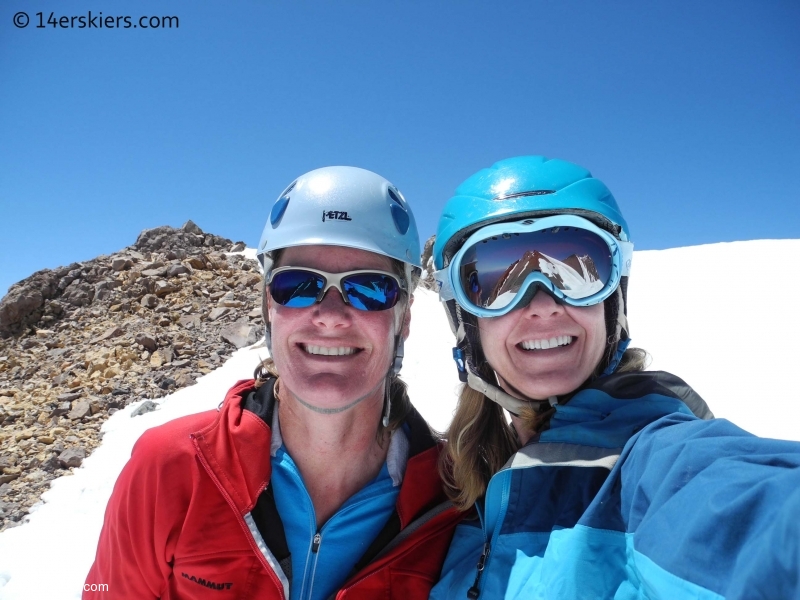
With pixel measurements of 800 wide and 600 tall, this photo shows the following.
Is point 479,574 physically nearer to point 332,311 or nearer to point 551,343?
point 551,343

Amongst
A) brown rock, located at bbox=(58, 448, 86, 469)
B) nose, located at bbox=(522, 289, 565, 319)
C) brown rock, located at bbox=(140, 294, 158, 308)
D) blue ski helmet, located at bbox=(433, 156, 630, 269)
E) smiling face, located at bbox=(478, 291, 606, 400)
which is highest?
brown rock, located at bbox=(140, 294, 158, 308)

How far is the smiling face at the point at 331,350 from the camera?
2520 mm

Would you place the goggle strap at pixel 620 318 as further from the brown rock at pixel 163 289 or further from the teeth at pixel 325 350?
the brown rock at pixel 163 289

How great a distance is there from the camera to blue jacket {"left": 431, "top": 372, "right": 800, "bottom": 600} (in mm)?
1040

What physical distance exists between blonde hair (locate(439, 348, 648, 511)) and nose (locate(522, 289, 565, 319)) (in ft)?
1.45

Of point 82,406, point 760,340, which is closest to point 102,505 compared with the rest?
point 82,406

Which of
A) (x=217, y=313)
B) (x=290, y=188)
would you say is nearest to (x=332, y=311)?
(x=290, y=188)

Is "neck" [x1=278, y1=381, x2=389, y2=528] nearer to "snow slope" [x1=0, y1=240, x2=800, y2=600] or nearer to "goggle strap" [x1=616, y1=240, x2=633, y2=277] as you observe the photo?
"goggle strap" [x1=616, y1=240, x2=633, y2=277]

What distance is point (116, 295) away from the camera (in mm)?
16484

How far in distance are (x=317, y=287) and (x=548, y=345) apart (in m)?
1.30

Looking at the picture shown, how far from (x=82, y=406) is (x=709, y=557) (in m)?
11.7

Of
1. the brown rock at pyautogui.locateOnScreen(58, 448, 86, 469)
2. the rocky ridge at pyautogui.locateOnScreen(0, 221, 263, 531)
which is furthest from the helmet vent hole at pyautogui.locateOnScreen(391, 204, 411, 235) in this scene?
the brown rock at pyautogui.locateOnScreen(58, 448, 86, 469)

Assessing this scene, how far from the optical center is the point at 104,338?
45.7 feet

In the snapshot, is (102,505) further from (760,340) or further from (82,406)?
(760,340)
